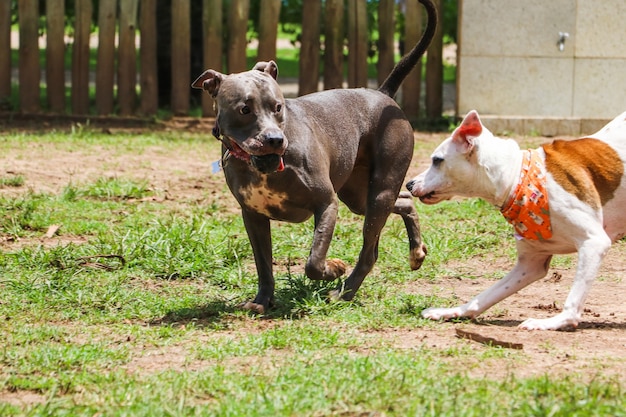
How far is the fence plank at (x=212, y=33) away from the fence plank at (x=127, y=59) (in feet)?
2.77

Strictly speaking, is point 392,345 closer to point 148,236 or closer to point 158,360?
point 158,360

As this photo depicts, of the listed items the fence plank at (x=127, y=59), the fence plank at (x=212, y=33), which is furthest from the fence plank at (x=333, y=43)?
the fence plank at (x=127, y=59)

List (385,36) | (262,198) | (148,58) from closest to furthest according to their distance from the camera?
(262,198)
(385,36)
(148,58)

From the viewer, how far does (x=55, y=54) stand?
12.6 meters

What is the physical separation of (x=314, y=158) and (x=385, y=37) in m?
7.09

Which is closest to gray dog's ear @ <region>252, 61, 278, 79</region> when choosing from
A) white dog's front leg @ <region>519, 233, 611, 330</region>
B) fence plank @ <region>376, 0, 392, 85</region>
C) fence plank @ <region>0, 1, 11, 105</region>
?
white dog's front leg @ <region>519, 233, 611, 330</region>

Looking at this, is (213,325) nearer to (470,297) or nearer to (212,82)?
(212,82)

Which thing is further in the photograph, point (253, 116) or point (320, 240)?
point (320, 240)

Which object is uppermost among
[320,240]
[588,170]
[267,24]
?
[267,24]

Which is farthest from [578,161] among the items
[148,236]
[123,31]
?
A: [123,31]

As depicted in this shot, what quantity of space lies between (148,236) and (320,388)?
3316 millimetres

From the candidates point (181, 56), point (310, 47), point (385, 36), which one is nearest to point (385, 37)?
point (385, 36)

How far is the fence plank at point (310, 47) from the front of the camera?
495 inches

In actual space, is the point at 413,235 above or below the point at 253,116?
below
